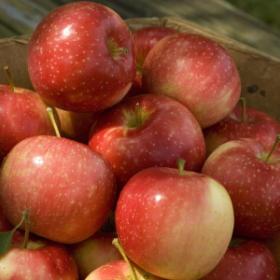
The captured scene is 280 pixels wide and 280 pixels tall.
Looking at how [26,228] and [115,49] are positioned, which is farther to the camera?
[115,49]

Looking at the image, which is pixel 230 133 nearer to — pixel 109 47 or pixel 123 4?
pixel 109 47

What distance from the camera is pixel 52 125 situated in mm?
1151

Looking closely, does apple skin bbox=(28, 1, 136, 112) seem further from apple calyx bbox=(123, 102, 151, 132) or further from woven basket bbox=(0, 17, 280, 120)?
woven basket bbox=(0, 17, 280, 120)

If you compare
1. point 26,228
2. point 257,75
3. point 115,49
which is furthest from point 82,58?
point 257,75

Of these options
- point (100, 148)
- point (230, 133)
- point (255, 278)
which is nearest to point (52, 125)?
point (100, 148)

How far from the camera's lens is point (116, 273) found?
0.95 m

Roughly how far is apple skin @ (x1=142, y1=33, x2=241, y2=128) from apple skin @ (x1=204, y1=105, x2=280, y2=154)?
4 centimetres

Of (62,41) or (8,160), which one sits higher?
(62,41)

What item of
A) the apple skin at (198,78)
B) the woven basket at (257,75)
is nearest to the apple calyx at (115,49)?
the apple skin at (198,78)

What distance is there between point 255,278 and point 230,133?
1.02 ft

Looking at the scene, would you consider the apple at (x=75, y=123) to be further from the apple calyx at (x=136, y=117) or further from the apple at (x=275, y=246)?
the apple at (x=275, y=246)

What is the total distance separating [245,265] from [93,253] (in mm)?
243

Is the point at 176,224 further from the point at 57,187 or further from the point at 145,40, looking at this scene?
the point at 145,40

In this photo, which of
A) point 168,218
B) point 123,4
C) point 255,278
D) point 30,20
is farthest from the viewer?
point 123,4
